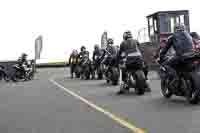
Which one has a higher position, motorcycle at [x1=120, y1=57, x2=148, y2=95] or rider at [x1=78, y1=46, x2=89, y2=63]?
rider at [x1=78, y1=46, x2=89, y2=63]

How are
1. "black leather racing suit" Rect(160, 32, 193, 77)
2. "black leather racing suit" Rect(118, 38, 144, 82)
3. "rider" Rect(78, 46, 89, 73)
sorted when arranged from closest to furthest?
"black leather racing suit" Rect(160, 32, 193, 77) → "black leather racing suit" Rect(118, 38, 144, 82) → "rider" Rect(78, 46, 89, 73)

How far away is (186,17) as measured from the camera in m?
30.8

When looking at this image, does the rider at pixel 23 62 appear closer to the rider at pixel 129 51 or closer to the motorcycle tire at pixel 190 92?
the rider at pixel 129 51

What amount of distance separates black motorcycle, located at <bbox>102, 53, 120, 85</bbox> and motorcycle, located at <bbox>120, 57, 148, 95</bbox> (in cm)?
528

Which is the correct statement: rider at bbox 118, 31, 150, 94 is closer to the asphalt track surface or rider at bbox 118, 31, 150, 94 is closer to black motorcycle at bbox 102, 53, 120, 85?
the asphalt track surface

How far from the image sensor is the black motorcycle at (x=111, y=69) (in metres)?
22.6

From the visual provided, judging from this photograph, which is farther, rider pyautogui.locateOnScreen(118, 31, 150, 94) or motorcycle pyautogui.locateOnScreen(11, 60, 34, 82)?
motorcycle pyautogui.locateOnScreen(11, 60, 34, 82)

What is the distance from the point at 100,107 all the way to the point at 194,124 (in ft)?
13.6

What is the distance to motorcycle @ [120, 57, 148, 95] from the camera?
16.1 meters

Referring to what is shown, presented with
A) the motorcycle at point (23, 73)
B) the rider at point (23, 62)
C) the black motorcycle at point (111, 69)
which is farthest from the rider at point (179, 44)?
the rider at point (23, 62)

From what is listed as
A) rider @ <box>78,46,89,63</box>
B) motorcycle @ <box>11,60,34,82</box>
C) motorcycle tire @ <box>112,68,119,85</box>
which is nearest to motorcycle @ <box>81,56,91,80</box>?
rider @ <box>78,46,89,63</box>

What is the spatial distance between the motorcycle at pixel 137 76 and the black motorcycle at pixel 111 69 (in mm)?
5278

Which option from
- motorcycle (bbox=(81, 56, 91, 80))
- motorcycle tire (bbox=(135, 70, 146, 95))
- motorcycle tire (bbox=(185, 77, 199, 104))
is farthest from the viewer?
motorcycle (bbox=(81, 56, 91, 80))

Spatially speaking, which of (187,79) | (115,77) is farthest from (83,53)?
(187,79)
